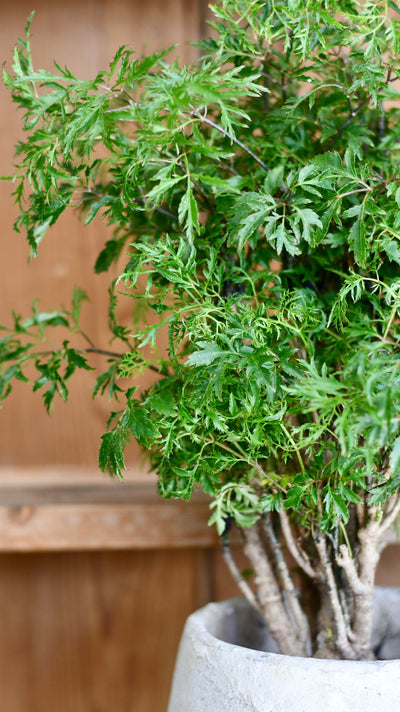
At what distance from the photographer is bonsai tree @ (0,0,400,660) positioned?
50 cm

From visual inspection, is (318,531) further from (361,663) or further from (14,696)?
(14,696)

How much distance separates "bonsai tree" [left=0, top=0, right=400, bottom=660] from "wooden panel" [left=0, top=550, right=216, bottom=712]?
500 millimetres

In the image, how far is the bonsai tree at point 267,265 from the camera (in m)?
0.50

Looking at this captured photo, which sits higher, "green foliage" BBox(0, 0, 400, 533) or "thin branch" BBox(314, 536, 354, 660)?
"green foliage" BBox(0, 0, 400, 533)

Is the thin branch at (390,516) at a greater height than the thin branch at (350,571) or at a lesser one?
greater

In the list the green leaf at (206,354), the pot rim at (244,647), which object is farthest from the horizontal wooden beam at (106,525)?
the green leaf at (206,354)

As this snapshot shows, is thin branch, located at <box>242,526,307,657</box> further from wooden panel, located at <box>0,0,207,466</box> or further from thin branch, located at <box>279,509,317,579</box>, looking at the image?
wooden panel, located at <box>0,0,207,466</box>

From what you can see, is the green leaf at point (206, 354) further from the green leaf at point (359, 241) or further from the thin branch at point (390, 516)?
the thin branch at point (390, 516)

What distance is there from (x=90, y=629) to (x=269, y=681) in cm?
70

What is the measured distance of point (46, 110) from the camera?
54 centimetres

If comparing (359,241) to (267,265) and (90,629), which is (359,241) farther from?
(90,629)

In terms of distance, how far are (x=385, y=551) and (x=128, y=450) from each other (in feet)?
1.55

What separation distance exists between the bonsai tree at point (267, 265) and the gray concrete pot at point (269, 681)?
101 millimetres

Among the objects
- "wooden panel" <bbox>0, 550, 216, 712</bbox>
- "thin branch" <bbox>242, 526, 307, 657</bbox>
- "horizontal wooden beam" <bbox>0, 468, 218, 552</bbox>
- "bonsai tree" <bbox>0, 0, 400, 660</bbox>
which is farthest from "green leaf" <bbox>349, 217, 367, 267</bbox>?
"wooden panel" <bbox>0, 550, 216, 712</bbox>
